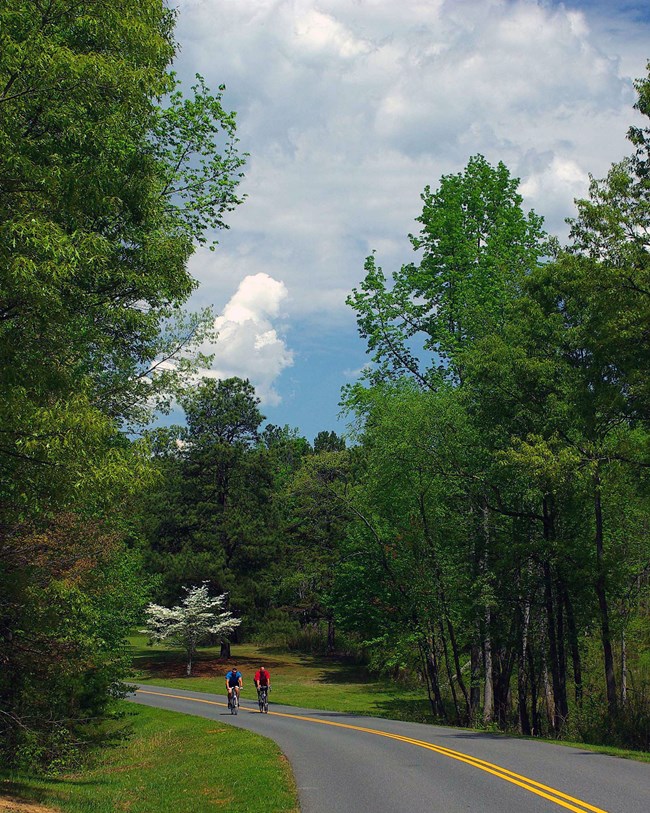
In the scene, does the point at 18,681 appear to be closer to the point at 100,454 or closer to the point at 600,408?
the point at 100,454

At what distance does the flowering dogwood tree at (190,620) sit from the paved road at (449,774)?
28279 mm

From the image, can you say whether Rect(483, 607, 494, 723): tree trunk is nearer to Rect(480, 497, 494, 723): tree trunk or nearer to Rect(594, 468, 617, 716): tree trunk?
Rect(480, 497, 494, 723): tree trunk

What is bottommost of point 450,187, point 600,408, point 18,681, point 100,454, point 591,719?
point 591,719

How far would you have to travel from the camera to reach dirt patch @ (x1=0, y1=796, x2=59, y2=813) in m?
10.6

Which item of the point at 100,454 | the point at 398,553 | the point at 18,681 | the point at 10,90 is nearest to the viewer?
the point at 10,90

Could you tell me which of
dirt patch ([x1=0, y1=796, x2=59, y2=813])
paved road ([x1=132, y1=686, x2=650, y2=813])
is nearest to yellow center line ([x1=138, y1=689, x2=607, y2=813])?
paved road ([x1=132, y1=686, x2=650, y2=813])

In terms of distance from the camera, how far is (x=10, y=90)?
9.69 metres

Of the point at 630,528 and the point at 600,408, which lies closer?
the point at 600,408

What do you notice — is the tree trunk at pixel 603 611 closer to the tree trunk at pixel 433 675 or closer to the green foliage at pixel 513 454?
the green foliage at pixel 513 454

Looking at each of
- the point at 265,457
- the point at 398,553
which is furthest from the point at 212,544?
the point at 398,553

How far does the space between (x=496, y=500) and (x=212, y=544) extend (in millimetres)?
30128

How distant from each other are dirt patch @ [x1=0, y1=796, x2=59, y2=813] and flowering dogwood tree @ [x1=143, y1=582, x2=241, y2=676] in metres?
37.9

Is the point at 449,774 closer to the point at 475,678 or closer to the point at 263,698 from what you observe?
the point at 475,678

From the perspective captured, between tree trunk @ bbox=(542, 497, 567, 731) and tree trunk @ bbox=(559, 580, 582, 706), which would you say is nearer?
tree trunk @ bbox=(559, 580, 582, 706)
